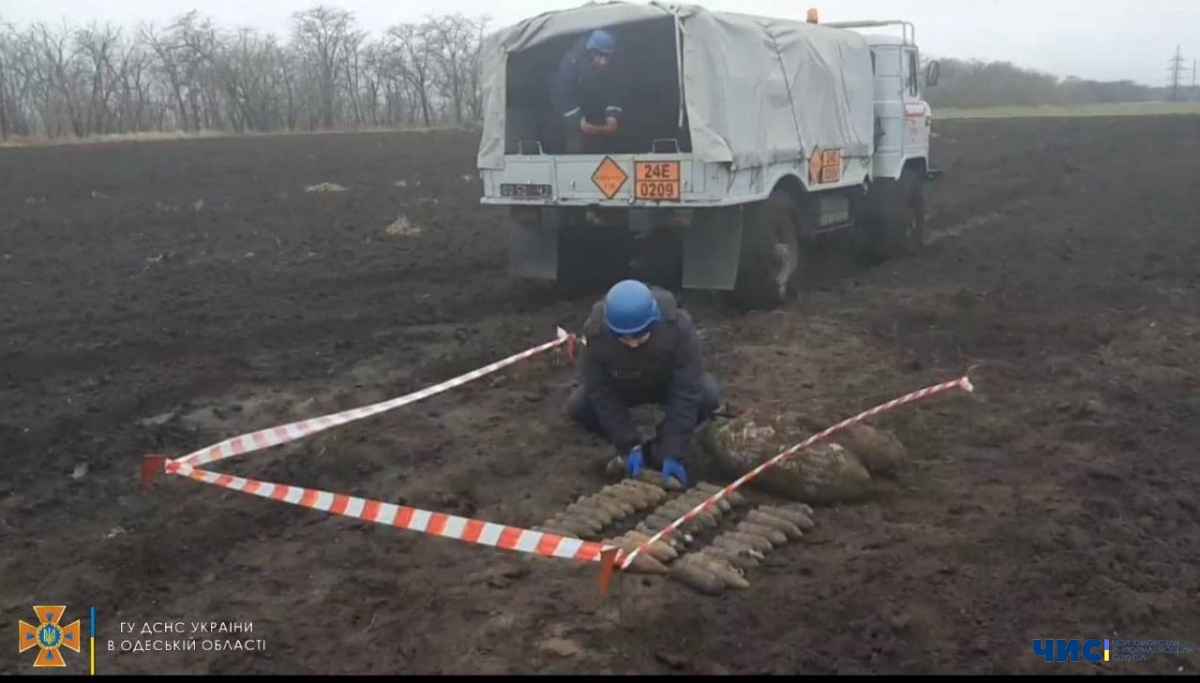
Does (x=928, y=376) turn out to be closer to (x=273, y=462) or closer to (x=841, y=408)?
(x=841, y=408)

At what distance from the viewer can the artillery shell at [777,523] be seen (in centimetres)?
531

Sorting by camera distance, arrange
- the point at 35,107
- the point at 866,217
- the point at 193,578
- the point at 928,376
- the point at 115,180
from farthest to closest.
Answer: the point at 35,107
the point at 115,180
the point at 866,217
the point at 928,376
the point at 193,578

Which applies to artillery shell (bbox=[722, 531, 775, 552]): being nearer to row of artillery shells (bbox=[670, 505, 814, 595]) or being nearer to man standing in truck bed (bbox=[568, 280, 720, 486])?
row of artillery shells (bbox=[670, 505, 814, 595])

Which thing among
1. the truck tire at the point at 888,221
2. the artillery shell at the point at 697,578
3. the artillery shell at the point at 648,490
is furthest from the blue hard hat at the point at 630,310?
the truck tire at the point at 888,221

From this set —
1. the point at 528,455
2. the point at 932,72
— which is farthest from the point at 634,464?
the point at 932,72

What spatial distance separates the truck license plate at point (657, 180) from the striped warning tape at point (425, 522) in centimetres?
504

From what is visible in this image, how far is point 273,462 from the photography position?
6477 millimetres

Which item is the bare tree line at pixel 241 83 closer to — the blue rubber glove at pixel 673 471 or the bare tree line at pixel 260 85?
the bare tree line at pixel 260 85

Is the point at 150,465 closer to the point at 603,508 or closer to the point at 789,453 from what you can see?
the point at 603,508

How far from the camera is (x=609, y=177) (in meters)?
9.96

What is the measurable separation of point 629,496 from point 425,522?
45.3 inches

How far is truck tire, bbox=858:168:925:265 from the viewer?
1321 centimetres

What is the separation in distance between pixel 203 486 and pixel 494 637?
2.53 metres

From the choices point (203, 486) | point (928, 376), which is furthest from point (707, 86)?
point (203, 486)
